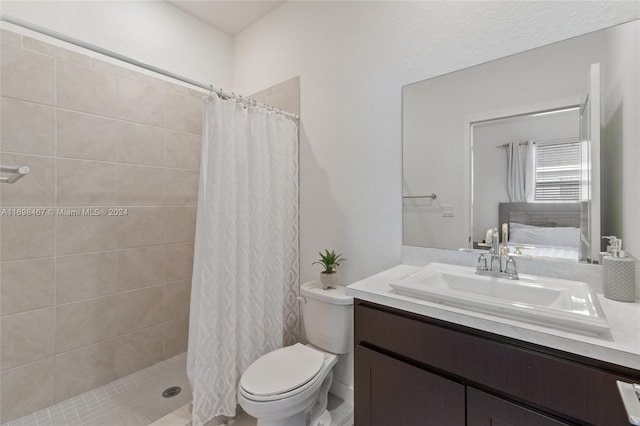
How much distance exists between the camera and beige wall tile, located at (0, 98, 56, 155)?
1556 millimetres

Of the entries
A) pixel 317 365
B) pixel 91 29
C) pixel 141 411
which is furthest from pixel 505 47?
pixel 141 411

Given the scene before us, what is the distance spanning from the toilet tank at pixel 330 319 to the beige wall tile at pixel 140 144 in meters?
1.53

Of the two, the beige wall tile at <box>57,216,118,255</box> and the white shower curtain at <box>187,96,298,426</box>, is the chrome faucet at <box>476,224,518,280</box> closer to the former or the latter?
the white shower curtain at <box>187,96,298,426</box>

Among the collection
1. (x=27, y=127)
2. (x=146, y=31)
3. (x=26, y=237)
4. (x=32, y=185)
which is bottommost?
(x=26, y=237)

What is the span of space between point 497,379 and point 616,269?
602 mm

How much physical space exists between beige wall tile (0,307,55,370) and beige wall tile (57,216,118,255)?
1.25 ft

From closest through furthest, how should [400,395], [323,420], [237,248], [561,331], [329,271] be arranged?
[561,331], [400,395], [323,420], [237,248], [329,271]

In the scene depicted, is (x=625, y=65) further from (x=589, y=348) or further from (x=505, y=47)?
(x=589, y=348)

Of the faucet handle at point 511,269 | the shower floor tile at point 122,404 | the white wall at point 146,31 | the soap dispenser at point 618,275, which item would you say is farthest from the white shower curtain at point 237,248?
the soap dispenser at point 618,275

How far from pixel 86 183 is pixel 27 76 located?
2.11 ft

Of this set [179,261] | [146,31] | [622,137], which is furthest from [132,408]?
[622,137]

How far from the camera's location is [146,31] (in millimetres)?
2121

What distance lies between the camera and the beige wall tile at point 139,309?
A: 200cm

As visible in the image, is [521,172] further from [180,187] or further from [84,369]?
[84,369]
